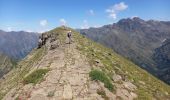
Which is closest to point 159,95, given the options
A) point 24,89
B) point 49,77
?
point 49,77

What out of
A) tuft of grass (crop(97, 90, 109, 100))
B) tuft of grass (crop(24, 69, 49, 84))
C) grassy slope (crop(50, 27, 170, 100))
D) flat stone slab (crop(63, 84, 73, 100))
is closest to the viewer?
flat stone slab (crop(63, 84, 73, 100))

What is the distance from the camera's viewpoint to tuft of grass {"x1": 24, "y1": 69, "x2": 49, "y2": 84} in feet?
96.8

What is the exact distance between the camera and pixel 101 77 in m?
29.1

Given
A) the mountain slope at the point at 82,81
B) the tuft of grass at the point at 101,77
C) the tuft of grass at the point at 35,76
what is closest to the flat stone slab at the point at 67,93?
the mountain slope at the point at 82,81

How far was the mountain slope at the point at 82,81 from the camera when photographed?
26.8 meters

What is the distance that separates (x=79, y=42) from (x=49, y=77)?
13.3m

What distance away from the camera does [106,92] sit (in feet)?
89.1

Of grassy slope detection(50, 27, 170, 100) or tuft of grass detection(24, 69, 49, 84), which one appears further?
grassy slope detection(50, 27, 170, 100)

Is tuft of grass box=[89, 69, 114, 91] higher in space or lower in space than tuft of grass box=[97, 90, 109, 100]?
higher

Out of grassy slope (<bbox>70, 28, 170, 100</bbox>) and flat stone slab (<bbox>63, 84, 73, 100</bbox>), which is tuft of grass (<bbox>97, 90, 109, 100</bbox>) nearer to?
flat stone slab (<bbox>63, 84, 73, 100</bbox>)

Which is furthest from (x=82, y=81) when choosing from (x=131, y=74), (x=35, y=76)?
(x=131, y=74)

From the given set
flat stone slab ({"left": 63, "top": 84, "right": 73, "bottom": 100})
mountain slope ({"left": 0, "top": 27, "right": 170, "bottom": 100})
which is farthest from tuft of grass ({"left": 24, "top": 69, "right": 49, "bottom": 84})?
flat stone slab ({"left": 63, "top": 84, "right": 73, "bottom": 100})

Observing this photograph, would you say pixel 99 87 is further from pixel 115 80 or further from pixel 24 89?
pixel 24 89

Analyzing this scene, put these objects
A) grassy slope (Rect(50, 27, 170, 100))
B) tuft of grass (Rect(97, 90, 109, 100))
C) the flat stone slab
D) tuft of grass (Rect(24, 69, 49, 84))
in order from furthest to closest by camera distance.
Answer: grassy slope (Rect(50, 27, 170, 100)), tuft of grass (Rect(24, 69, 49, 84)), tuft of grass (Rect(97, 90, 109, 100)), the flat stone slab
